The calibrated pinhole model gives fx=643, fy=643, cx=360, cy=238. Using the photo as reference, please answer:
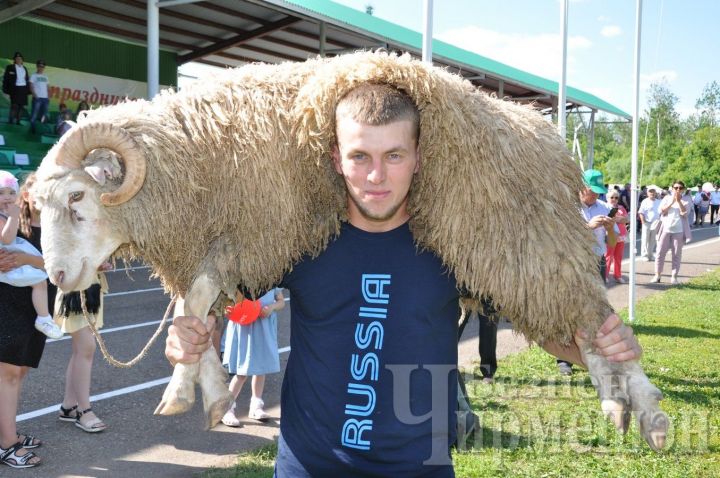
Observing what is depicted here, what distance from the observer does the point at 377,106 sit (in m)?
1.89

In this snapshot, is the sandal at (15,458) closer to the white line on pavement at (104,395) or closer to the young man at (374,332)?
the white line on pavement at (104,395)

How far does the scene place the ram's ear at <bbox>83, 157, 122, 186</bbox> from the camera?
1.82 m

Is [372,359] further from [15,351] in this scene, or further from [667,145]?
[667,145]

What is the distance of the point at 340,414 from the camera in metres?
2.01

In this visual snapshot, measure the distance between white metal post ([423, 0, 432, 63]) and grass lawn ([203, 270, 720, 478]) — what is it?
274 cm

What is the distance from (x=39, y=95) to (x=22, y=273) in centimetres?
1496

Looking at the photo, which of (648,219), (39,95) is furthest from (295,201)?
(39,95)

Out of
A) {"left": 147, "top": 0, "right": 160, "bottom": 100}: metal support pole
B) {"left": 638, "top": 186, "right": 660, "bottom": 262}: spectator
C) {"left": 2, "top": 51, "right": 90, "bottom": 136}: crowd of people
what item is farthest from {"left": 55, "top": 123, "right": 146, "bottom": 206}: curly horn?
{"left": 2, "top": 51, "right": 90, "bottom": 136}: crowd of people

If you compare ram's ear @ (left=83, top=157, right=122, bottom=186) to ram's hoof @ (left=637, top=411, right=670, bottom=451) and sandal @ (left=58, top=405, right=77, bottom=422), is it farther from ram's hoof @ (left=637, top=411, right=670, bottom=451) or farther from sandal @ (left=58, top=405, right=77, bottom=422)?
sandal @ (left=58, top=405, right=77, bottom=422)

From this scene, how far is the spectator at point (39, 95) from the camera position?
17.3 meters

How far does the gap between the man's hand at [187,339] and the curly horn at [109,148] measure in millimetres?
393

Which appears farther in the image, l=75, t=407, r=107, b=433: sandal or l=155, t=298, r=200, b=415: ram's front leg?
l=75, t=407, r=107, b=433: sandal

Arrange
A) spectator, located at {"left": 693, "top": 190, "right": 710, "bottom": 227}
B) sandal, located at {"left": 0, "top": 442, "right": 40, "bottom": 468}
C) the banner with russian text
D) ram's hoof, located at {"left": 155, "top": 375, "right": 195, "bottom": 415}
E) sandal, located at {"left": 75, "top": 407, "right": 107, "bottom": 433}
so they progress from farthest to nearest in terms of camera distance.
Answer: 1. spectator, located at {"left": 693, "top": 190, "right": 710, "bottom": 227}
2. the banner with russian text
3. sandal, located at {"left": 75, "top": 407, "right": 107, "bottom": 433}
4. sandal, located at {"left": 0, "top": 442, "right": 40, "bottom": 468}
5. ram's hoof, located at {"left": 155, "top": 375, "right": 195, "bottom": 415}

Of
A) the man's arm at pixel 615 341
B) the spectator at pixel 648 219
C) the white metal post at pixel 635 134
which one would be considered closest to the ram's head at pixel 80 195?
the man's arm at pixel 615 341
